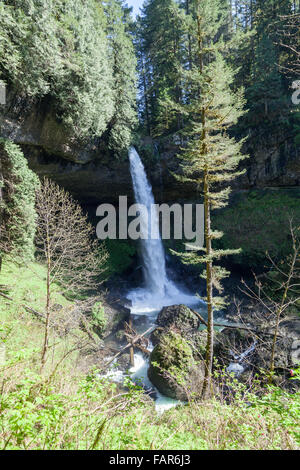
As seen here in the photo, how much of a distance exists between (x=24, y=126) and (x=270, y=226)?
60.0ft

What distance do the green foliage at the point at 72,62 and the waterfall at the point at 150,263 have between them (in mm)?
3337

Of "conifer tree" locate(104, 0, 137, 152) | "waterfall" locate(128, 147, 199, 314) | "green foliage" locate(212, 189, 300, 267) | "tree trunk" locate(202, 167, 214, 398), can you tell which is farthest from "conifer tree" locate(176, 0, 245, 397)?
"green foliage" locate(212, 189, 300, 267)

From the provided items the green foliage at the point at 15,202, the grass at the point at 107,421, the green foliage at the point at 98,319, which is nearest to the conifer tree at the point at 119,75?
the green foliage at the point at 15,202

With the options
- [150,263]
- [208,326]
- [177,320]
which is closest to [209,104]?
[208,326]

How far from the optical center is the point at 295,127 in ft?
61.1

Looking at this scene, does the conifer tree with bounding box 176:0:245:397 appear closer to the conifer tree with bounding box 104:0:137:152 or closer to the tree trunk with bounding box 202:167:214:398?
the tree trunk with bounding box 202:167:214:398

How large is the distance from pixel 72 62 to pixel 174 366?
47.9ft

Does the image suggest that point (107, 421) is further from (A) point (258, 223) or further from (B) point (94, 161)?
(A) point (258, 223)

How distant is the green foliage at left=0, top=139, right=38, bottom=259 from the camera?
10250 mm

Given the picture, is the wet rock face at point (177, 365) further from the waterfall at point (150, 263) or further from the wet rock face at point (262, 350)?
the waterfall at point (150, 263)

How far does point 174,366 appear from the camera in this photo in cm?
836

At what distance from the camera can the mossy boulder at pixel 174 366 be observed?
8.19 meters
